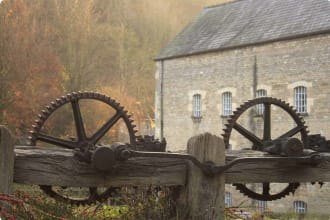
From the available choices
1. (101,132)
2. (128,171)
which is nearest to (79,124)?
(101,132)

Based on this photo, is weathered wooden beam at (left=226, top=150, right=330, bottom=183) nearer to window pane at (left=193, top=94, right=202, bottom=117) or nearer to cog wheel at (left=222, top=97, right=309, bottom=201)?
cog wheel at (left=222, top=97, right=309, bottom=201)

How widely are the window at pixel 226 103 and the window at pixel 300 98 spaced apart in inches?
140

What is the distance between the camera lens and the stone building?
22078 mm

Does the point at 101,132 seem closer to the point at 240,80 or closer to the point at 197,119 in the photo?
the point at 240,80

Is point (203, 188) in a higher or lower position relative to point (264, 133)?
lower

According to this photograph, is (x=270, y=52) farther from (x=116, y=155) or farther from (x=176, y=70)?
(x=116, y=155)

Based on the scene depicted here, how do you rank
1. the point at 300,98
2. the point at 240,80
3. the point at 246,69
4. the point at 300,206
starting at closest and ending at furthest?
the point at 300,206, the point at 300,98, the point at 246,69, the point at 240,80

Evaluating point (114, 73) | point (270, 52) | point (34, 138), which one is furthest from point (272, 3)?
point (34, 138)

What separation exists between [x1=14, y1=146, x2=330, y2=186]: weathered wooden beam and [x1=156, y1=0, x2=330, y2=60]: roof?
1737 centimetres

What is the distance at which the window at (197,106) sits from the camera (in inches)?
1070

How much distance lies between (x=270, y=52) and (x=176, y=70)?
→ 5899 mm

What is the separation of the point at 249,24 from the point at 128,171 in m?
22.7

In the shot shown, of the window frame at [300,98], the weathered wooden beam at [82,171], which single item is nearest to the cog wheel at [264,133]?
the weathered wooden beam at [82,171]

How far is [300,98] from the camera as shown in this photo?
2272 centimetres
